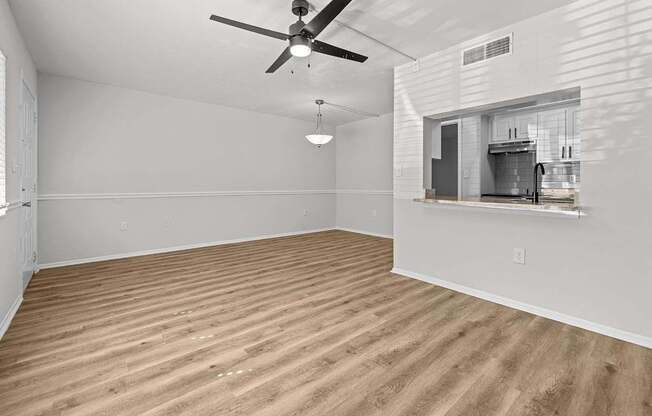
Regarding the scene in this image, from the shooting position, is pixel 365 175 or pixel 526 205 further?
pixel 365 175

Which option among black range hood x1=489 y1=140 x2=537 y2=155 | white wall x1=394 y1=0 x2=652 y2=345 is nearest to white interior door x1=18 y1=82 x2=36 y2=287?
white wall x1=394 y1=0 x2=652 y2=345

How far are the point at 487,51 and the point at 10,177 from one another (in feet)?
14.1

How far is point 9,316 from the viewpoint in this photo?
246cm

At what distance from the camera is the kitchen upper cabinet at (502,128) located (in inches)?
187

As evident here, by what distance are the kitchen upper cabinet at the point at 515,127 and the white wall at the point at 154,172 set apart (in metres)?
3.79

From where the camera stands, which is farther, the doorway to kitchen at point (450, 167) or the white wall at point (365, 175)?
the white wall at point (365, 175)

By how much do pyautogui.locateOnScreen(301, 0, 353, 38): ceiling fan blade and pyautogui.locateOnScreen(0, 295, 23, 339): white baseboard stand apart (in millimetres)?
3071

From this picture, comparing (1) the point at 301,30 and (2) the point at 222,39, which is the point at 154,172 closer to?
(2) the point at 222,39

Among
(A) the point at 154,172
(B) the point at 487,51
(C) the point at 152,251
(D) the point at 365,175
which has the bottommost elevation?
(C) the point at 152,251

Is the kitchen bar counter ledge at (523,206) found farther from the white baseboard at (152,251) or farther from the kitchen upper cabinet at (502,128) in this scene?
the white baseboard at (152,251)

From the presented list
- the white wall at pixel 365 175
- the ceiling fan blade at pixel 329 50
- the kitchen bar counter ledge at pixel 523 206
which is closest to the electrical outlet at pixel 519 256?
the kitchen bar counter ledge at pixel 523 206

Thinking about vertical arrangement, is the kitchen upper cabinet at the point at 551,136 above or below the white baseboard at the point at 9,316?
above

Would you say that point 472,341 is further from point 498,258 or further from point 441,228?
point 441,228

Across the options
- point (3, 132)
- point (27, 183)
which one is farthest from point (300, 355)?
point (27, 183)
